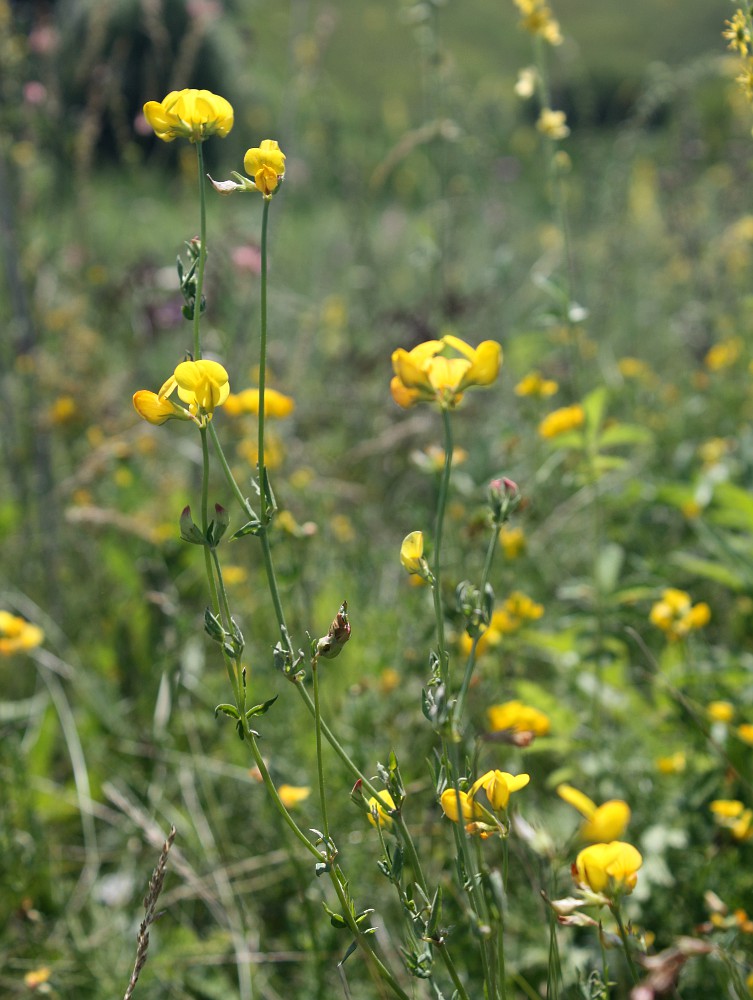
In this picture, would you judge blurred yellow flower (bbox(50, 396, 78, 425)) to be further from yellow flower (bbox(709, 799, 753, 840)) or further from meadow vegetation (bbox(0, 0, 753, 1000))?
yellow flower (bbox(709, 799, 753, 840))

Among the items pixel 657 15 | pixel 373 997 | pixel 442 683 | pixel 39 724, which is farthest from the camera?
pixel 657 15

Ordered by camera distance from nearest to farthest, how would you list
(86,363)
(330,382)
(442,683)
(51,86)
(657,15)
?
(442,683), (51,86), (86,363), (330,382), (657,15)

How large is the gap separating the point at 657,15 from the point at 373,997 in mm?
22305

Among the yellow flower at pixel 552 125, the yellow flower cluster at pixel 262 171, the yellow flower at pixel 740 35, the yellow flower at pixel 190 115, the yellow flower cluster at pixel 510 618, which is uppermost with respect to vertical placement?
the yellow flower at pixel 740 35

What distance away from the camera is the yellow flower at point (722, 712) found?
168cm

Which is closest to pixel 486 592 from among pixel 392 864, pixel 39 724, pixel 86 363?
pixel 392 864

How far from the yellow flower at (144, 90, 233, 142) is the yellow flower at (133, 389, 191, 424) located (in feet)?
0.89

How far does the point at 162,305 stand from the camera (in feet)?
12.5

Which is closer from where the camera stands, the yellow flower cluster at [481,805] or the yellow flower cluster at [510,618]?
the yellow flower cluster at [481,805]

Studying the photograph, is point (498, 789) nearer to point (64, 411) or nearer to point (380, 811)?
point (380, 811)

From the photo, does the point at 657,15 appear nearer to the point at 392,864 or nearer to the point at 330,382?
the point at 330,382

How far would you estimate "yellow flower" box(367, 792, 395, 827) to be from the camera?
0.91m

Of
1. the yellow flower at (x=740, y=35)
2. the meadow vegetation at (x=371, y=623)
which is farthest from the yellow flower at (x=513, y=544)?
the yellow flower at (x=740, y=35)

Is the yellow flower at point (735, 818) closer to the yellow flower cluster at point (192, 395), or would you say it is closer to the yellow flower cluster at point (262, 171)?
the yellow flower cluster at point (192, 395)
